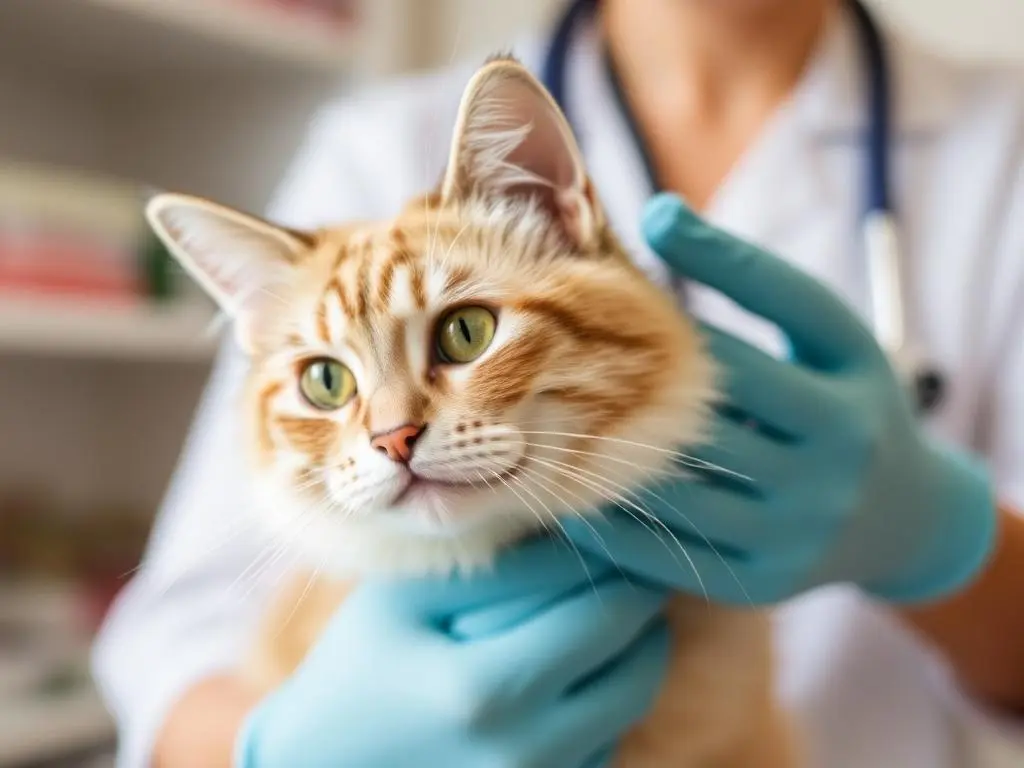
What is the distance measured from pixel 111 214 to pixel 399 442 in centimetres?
101

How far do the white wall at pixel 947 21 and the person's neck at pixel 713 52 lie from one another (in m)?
0.13

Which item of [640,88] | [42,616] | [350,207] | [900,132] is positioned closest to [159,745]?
[350,207]

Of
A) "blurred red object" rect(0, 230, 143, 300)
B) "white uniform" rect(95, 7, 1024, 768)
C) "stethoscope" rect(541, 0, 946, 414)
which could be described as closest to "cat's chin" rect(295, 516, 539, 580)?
"white uniform" rect(95, 7, 1024, 768)

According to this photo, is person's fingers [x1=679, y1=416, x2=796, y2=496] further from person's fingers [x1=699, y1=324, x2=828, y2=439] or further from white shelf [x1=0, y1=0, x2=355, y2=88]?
white shelf [x1=0, y1=0, x2=355, y2=88]

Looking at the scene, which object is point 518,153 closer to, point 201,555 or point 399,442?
point 399,442

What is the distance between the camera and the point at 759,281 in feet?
2.18

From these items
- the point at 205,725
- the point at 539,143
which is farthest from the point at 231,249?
the point at 205,725

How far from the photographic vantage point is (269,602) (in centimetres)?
92

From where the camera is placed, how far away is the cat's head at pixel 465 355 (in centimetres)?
55

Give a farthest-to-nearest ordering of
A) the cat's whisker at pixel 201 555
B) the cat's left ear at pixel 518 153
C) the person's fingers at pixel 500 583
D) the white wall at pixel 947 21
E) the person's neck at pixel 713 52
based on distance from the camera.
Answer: the white wall at pixel 947 21 → the person's neck at pixel 713 52 → the cat's whisker at pixel 201 555 → the person's fingers at pixel 500 583 → the cat's left ear at pixel 518 153

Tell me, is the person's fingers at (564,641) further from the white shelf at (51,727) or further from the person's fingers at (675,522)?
the white shelf at (51,727)

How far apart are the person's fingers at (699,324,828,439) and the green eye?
0.81 feet

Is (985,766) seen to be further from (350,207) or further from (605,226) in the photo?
(350,207)

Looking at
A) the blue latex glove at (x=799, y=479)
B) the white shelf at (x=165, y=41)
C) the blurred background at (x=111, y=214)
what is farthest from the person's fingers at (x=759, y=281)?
the white shelf at (x=165, y=41)
